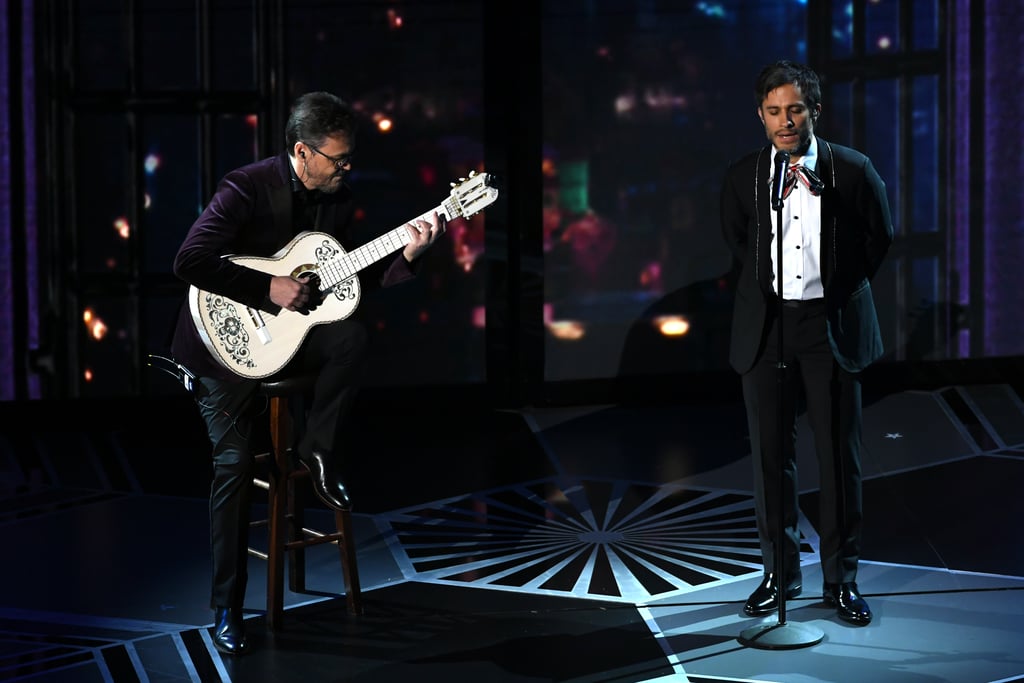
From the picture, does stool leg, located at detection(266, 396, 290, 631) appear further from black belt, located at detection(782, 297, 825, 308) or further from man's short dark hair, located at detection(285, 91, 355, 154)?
black belt, located at detection(782, 297, 825, 308)

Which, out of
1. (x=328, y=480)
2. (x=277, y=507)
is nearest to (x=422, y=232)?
(x=328, y=480)

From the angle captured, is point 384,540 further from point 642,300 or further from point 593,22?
point 593,22

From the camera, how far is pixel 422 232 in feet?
12.7

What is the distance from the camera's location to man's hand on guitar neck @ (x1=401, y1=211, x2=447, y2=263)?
3887 millimetres

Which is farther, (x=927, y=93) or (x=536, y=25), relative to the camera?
(x=927, y=93)

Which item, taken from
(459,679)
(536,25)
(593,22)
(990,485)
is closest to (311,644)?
(459,679)

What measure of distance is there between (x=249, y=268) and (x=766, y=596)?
5.59 ft

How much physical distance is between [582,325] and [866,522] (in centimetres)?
265

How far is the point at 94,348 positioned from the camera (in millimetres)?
6953

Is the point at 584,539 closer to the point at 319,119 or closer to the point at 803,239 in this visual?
the point at 803,239

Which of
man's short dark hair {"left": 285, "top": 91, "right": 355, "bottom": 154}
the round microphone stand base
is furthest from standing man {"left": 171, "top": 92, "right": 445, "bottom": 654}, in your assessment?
the round microphone stand base

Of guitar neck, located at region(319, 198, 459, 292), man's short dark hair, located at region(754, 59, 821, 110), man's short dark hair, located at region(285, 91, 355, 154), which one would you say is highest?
man's short dark hair, located at region(754, 59, 821, 110)

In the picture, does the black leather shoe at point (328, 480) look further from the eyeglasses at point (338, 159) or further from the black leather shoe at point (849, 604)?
the black leather shoe at point (849, 604)

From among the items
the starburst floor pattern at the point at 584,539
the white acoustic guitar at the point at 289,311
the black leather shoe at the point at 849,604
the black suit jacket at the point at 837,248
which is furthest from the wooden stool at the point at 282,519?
the black leather shoe at the point at 849,604
